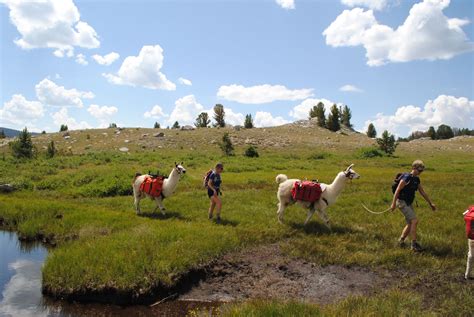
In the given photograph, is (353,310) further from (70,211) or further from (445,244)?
(70,211)

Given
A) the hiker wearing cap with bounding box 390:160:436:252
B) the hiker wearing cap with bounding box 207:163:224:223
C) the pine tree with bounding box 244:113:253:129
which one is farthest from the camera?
the pine tree with bounding box 244:113:253:129

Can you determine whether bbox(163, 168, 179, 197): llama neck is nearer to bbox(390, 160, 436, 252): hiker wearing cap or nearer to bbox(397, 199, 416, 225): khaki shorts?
bbox(390, 160, 436, 252): hiker wearing cap

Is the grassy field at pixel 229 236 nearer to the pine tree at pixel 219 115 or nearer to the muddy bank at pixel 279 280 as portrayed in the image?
the muddy bank at pixel 279 280

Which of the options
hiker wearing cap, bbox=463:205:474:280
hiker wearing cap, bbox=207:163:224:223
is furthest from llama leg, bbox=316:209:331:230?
hiker wearing cap, bbox=463:205:474:280

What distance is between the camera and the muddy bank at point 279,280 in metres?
8.95

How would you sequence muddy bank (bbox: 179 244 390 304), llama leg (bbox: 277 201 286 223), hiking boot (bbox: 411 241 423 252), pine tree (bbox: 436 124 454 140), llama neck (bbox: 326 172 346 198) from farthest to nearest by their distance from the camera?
pine tree (bbox: 436 124 454 140) → llama leg (bbox: 277 201 286 223) → llama neck (bbox: 326 172 346 198) → hiking boot (bbox: 411 241 423 252) → muddy bank (bbox: 179 244 390 304)

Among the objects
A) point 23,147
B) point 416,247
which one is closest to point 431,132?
point 23,147

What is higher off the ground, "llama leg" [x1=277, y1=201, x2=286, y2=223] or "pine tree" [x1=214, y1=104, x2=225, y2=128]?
"pine tree" [x1=214, y1=104, x2=225, y2=128]

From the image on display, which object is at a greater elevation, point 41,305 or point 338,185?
point 338,185

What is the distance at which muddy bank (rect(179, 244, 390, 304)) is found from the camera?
895cm

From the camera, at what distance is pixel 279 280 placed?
31.5 feet

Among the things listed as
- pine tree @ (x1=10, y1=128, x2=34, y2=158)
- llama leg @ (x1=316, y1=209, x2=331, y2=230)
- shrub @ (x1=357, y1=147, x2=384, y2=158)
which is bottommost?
llama leg @ (x1=316, y1=209, x2=331, y2=230)

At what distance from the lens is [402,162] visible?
38.2 m

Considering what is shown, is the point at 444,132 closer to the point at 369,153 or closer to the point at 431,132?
the point at 431,132
